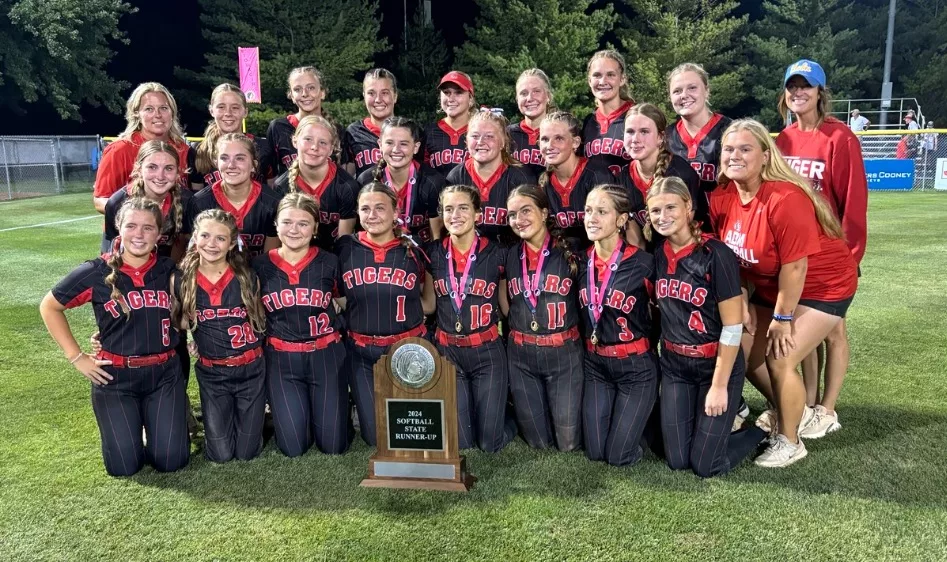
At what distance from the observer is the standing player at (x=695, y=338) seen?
3521mm

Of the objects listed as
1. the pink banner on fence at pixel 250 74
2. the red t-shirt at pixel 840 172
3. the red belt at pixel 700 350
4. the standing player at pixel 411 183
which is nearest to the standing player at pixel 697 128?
the red t-shirt at pixel 840 172

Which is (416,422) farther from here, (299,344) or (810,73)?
(810,73)

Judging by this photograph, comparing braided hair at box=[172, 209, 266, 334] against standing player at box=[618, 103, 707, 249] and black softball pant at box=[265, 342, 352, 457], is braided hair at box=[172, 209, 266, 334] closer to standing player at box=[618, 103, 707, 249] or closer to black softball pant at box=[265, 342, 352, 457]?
black softball pant at box=[265, 342, 352, 457]

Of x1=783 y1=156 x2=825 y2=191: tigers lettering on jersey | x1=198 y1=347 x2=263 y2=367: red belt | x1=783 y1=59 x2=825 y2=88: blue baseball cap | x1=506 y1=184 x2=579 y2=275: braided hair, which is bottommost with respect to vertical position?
x1=198 y1=347 x2=263 y2=367: red belt

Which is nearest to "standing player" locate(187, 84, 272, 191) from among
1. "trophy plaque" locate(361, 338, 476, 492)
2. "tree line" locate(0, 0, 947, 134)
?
"trophy plaque" locate(361, 338, 476, 492)

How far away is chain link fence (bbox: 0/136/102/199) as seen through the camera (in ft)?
62.1

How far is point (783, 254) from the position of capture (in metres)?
3.56

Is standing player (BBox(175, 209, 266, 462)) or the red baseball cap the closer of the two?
standing player (BBox(175, 209, 266, 462))

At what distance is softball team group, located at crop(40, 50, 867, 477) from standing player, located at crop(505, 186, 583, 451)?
1cm

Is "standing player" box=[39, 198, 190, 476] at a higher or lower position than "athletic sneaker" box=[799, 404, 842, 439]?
higher

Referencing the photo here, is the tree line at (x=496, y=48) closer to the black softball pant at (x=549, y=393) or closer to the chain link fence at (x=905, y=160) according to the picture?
the chain link fence at (x=905, y=160)

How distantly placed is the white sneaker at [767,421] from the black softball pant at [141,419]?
3.19m

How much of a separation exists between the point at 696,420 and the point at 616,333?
597mm

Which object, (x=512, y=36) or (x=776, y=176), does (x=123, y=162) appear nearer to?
(x=776, y=176)
